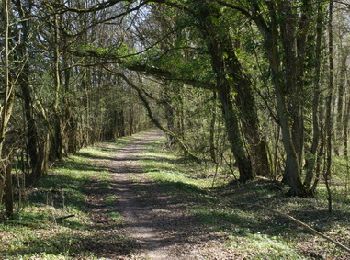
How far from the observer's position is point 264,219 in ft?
45.7

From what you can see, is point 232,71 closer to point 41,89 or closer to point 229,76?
point 229,76

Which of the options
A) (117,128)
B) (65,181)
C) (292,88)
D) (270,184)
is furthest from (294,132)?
(117,128)

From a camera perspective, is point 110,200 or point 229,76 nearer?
point 110,200

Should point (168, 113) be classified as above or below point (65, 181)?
above

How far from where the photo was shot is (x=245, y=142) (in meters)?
20.7

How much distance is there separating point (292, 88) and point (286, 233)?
6.29 m

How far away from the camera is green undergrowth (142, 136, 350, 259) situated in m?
10.2

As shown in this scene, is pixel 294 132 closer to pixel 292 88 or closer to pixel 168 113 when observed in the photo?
pixel 292 88

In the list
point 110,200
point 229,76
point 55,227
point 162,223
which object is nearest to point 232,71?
point 229,76

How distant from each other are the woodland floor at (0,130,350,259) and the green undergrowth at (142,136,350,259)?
0.02 meters

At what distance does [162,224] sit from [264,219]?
3.34m

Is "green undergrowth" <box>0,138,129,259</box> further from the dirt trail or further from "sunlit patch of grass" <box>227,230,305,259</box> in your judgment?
"sunlit patch of grass" <box>227,230,305,259</box>

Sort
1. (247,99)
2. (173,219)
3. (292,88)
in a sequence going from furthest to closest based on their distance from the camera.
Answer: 1. (247,99)
2. (292,88)
3. (173,219)

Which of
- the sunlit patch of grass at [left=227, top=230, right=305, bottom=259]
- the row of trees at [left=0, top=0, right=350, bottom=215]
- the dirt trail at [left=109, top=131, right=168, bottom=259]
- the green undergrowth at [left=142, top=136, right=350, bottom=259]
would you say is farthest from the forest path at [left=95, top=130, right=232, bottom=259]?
the row of trees at [left=0, top=0, right=350, bottom=215]
